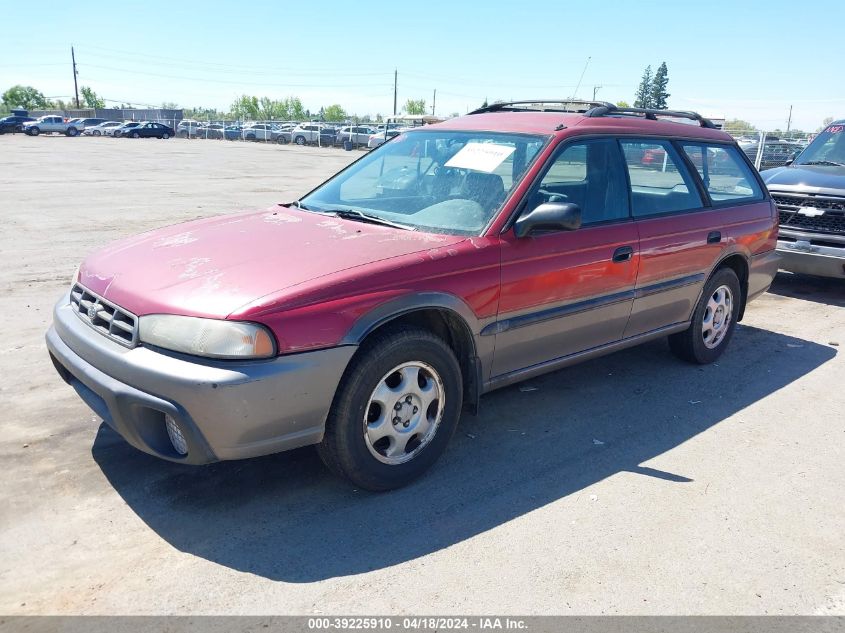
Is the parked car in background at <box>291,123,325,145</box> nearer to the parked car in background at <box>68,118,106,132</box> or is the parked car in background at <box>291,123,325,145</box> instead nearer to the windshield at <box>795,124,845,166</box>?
the parked car in background at <box>68,118,106,132</box>

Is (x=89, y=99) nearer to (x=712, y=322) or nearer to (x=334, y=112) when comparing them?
(x=334, y=112)

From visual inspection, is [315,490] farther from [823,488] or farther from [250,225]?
[823,488]

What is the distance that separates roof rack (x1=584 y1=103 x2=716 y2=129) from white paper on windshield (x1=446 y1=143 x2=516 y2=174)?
0.78 metres

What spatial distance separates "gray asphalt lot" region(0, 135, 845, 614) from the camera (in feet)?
8.89

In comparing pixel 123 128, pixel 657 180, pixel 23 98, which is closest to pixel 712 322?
pixel 657 180

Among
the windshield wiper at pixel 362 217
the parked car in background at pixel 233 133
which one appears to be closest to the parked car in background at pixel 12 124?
the parked car in background at pixel 233 133

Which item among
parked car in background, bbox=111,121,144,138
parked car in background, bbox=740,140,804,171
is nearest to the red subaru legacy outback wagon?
parked car in background, bbox=740,140,804,171

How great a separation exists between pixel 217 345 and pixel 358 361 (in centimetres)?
64

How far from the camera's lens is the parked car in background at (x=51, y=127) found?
176 feet

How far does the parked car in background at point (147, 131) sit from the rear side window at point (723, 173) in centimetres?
5467

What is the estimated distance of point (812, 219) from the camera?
777 centimetres

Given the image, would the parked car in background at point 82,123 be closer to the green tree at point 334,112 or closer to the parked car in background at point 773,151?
the parked car in background at point 773,151

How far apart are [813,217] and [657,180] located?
4.06m

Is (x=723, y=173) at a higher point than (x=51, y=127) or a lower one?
higher
